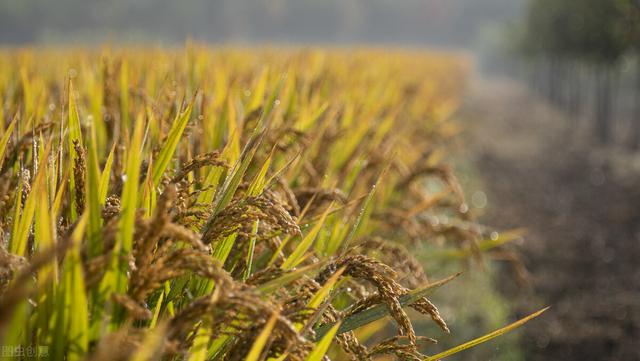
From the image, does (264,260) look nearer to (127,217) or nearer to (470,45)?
(127,217)

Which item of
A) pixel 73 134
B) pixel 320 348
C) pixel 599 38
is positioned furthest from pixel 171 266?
pixel 599 38

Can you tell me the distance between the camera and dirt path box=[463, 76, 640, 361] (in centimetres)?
496

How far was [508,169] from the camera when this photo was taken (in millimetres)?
12008

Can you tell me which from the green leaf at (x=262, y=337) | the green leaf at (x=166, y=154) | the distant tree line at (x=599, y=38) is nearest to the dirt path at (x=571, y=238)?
the distant tree line at (x=599, y=38)

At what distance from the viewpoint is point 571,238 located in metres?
7.51

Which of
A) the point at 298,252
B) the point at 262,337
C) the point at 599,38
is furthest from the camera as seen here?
the point at 599,38

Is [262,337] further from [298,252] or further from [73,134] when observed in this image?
[73,134]

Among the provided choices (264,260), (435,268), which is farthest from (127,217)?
(435,268)

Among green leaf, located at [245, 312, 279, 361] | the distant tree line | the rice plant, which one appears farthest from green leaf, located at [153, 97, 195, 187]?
the distant tree line

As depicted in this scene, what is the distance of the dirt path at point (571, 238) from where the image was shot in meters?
4.96

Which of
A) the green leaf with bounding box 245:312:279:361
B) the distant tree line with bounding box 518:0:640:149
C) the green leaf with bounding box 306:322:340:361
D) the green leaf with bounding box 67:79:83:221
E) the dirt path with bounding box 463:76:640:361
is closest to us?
the green leaf with bounding box 245:312:279:361

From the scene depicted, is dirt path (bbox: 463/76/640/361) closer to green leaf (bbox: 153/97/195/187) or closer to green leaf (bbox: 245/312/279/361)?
green leaf (bbox: 153/97/195/187)

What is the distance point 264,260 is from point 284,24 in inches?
3719

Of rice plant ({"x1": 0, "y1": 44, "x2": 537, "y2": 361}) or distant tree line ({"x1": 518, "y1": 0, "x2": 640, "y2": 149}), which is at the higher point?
rice plant ({"x1": 0, "y1": 44, "x2": 537, "y2": 361})
